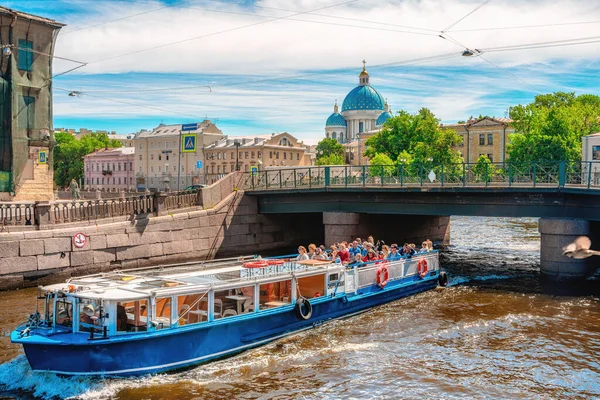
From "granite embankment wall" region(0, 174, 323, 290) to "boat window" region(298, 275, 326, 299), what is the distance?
1241cm

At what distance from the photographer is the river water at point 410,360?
47.3ft

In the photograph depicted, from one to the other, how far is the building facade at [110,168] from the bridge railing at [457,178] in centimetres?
9021

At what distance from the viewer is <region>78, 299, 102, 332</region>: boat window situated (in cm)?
1477

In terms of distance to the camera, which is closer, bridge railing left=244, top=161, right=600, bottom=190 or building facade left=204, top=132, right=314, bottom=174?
bridge railing left=244, top=161, right=600, bottom=190

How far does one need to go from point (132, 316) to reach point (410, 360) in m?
7.37

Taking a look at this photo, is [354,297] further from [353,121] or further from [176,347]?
[353,121]

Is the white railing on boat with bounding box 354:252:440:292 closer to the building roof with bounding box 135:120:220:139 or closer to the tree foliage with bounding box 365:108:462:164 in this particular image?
the tree foliage with bounding box 365:108:462:164

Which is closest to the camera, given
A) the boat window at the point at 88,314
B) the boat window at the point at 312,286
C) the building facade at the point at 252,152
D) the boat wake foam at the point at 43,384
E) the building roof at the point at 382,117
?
the boat wake foam at the point at 43,384

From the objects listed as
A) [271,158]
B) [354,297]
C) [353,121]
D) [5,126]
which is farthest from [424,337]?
[353,121]

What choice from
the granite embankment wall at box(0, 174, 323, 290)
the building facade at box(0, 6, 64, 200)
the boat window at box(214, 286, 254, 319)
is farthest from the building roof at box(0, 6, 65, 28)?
the boat window at box(214, 286, 254, 319)

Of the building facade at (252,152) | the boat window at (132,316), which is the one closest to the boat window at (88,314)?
the boat window at (132,316)

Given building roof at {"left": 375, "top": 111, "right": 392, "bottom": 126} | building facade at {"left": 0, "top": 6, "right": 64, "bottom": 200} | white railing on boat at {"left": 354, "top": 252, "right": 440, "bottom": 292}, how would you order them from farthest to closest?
building roof at {"left": 375, "top": 111, "right": 392, "bottom": 126} < building facade at {"left": 0, "top": 6, "right": 64, "bottom": 200} < white railing on boat at {"left": 354, "top": 252, "right": 440, "bottom": 292}

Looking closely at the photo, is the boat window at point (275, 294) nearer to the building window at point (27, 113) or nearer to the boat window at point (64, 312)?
the boat window at point (64, 312)

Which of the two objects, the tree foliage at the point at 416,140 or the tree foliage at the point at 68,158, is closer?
the tree foliage at the point at 416,140
